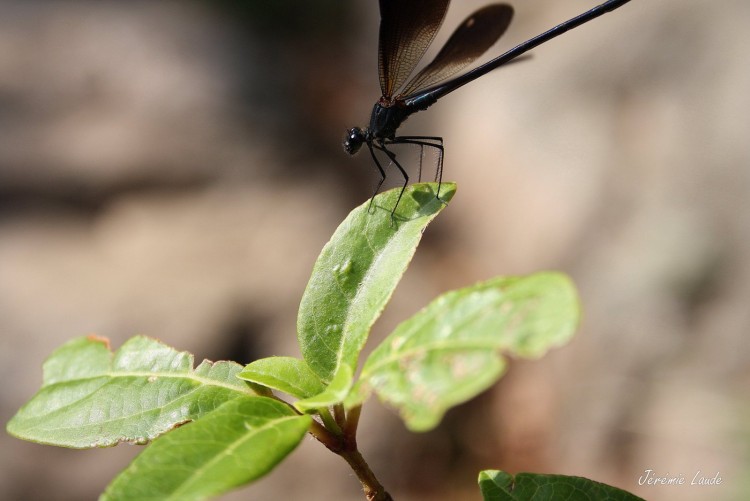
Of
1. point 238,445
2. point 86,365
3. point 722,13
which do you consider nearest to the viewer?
point 238,445

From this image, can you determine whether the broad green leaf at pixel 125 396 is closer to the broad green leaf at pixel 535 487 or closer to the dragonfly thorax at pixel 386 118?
the broad green leaf at pixel 535 487

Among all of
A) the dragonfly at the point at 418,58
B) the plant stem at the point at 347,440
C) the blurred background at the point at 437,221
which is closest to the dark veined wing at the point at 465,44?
A: the dragonfly at the point at 418,58

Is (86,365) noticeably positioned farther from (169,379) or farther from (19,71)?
(19,71)

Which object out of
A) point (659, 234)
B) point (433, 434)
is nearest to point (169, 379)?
point (433, 434)

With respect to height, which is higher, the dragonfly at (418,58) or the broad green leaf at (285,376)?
the dragonfly at (418,58)

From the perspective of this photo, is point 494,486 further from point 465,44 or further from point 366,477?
point 465,44

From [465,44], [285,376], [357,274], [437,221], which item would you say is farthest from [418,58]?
[437,221]

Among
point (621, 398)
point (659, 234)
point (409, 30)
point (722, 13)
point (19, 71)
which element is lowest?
point (621, 398)

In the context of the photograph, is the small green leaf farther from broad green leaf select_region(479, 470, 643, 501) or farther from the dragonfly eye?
the dragonfly eye
